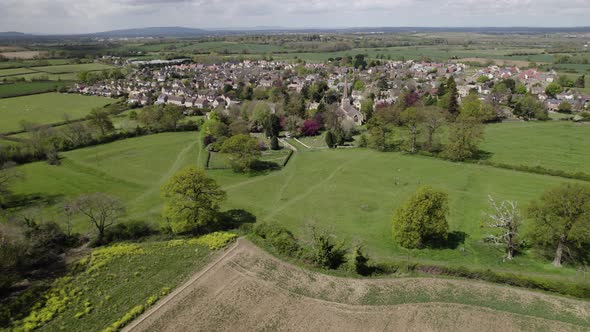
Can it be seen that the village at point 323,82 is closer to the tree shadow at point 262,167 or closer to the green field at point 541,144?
the green field at point 541,144

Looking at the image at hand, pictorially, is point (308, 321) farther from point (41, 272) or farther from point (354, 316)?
point (41, 272)

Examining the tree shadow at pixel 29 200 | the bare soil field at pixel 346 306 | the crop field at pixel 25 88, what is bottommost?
the bare soil field at pixel 346 306

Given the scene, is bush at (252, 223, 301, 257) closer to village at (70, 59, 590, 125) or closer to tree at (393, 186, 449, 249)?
tree at (393, 186, 449, 249)

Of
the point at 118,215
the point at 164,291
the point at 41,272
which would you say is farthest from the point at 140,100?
the point at 164,291

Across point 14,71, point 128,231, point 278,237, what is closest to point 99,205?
point 128,231

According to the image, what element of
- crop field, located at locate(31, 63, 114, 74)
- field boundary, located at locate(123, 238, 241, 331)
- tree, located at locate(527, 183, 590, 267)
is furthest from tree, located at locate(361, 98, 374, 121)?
crop field, located at locate(31, 63, 114, 74)

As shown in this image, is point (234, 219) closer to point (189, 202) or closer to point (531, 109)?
point (189, 202)

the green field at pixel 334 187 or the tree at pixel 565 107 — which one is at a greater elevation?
the tree at pixel 565 107

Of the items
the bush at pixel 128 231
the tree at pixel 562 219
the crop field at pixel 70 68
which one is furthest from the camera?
the crop field at pixel 70 68

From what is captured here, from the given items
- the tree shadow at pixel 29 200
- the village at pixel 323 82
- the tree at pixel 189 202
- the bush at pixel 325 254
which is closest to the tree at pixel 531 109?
the village at pixel 323 82
